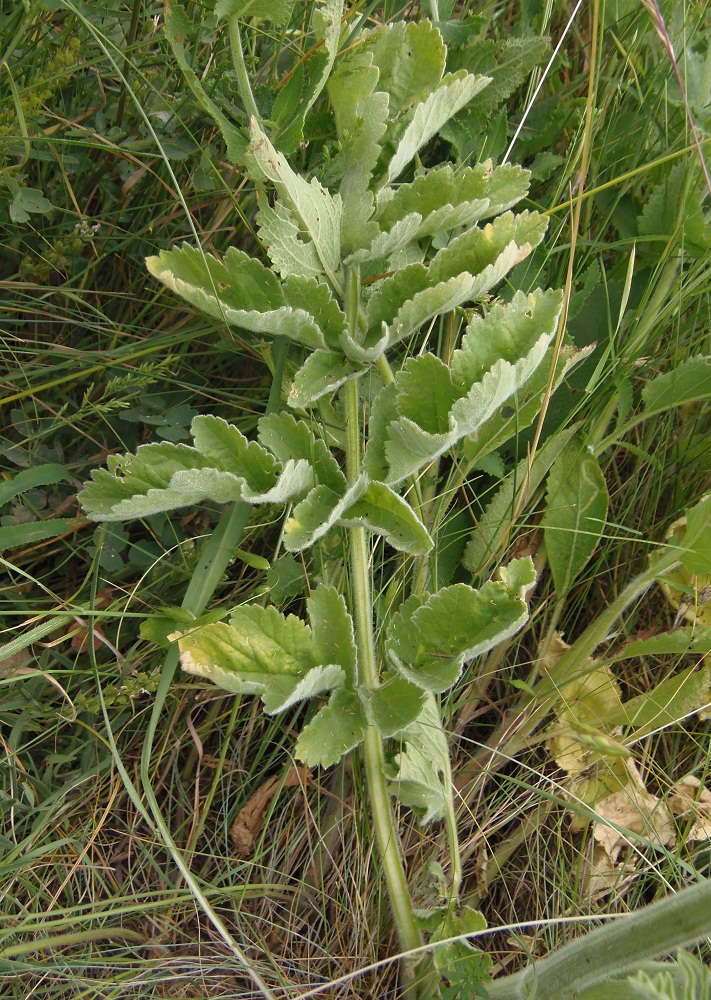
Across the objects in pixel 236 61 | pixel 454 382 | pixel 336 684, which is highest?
pixel 236 61

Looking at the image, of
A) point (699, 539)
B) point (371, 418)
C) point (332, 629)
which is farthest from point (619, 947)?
point (371, 418)

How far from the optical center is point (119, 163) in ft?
5.78

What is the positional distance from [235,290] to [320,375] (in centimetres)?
19

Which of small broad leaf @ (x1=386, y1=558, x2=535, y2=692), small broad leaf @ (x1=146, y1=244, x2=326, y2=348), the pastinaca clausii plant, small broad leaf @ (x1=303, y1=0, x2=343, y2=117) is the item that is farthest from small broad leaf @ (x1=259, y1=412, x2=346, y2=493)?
small broad leaf @ (x1=303, y1=0, x2=343, y2=117)

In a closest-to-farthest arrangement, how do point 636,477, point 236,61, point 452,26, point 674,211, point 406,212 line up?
point 236,61 < point 406,212 < point 452,26 < point 674,211 < point 636,477

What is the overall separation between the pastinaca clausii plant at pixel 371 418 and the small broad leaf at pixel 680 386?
1.11 ft

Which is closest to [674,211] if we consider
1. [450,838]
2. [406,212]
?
[406,212]

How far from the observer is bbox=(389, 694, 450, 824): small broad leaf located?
4.42 feet

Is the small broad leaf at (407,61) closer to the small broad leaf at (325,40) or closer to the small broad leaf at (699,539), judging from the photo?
the small broad leaf at (325,40)

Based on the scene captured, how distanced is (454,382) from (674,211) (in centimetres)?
77

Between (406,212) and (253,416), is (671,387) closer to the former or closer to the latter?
(406,212)

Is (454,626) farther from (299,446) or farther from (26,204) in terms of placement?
(26,204)

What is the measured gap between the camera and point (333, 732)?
124cm

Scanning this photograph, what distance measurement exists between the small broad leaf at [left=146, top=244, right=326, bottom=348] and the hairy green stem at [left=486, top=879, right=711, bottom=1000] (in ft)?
2.98
